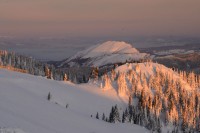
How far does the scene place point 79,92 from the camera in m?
199

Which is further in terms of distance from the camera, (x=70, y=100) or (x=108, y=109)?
(x=108, y=109)

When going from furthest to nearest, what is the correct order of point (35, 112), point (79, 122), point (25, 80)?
1. point (25, 80)
2. point (79, 122)
3. point (35, 112)

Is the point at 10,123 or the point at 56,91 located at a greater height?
the point at 10,123

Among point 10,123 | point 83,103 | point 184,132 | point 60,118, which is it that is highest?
point 10,123

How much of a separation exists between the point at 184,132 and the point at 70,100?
62.1m

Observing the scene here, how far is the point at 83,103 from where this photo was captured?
18425 centimetres

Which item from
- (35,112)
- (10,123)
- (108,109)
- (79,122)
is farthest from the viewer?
(108,109)

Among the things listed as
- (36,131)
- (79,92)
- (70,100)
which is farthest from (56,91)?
(36,131)

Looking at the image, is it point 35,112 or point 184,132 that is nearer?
point 35,112

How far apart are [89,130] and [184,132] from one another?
12043 centimetres

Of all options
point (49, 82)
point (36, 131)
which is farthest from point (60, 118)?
point (49, 82)

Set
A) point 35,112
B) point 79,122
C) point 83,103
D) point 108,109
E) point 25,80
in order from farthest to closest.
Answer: point 108,109, point 83,103, point 25,80, point 79,122, point 35,112

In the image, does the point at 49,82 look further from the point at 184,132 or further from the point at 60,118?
the point at 60,118

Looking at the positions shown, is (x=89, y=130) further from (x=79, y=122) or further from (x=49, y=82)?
(x=49, y=82)
